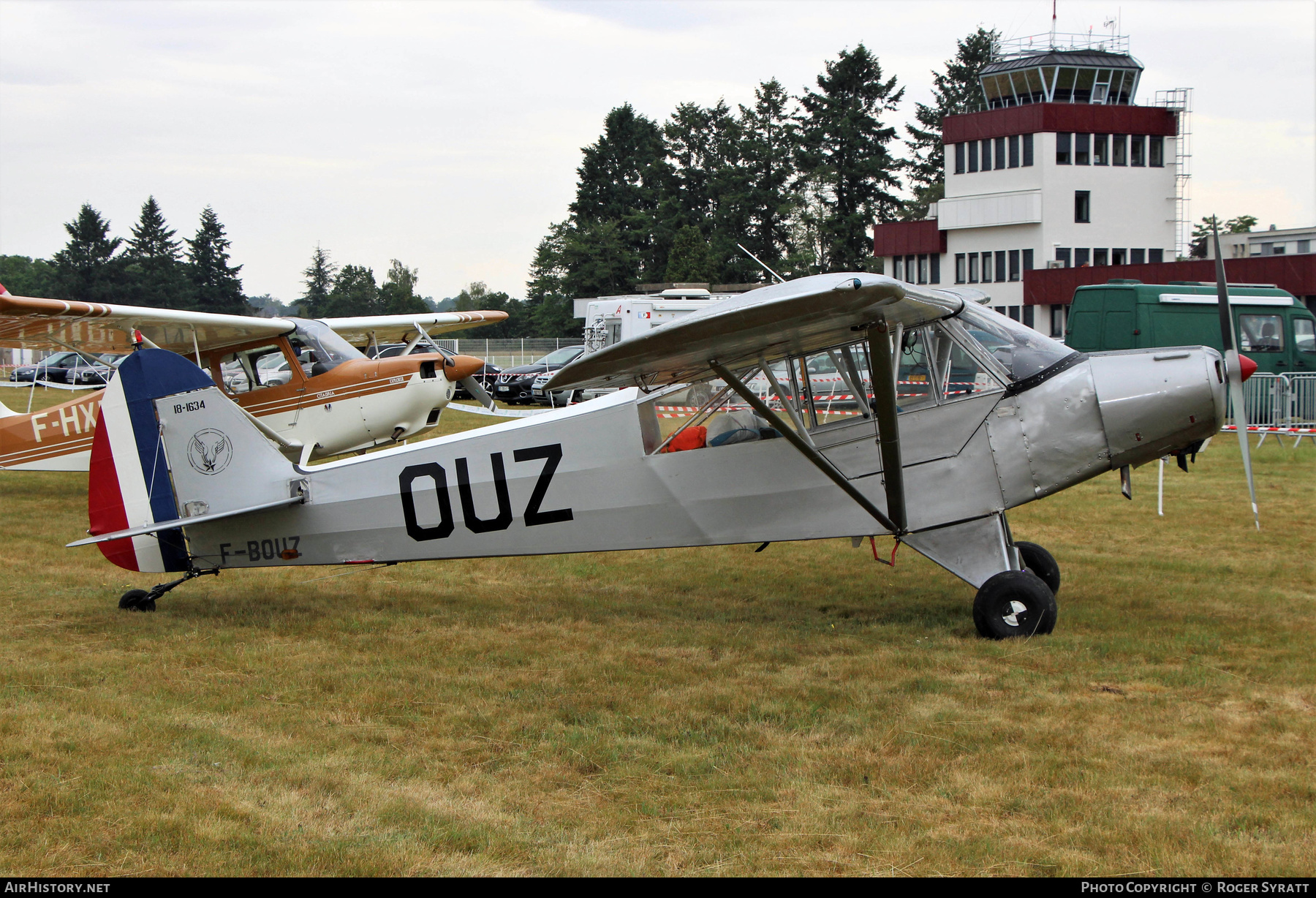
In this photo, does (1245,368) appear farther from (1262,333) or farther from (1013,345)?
(1262,333)

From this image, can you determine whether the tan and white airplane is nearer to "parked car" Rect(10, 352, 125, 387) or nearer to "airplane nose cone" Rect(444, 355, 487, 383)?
"airplane nose cone" Rect(444, 355, 487, 383)

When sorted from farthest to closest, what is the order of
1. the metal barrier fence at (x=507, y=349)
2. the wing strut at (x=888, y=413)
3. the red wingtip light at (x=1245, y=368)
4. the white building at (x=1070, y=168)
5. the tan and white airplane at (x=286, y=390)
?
1. the metal barrier fence at (x=507, y=349)
2. the white building at (x=1070, y=168)
3. the tan and white airplane at (x=286, y=390)
4. the red wingtip light at (x=1245, y=368)
5. the wing strut at (x=888, y=413)

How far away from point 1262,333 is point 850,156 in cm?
4815

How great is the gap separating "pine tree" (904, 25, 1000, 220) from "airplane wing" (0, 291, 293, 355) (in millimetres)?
58596

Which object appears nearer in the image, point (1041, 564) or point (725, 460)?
point (725, 460)

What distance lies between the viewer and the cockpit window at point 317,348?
1407cm

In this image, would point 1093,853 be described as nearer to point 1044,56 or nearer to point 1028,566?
point 1028,566

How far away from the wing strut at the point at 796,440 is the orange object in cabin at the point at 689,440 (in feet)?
2.00

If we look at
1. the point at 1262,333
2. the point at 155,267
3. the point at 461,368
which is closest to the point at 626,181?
the point at 155,267

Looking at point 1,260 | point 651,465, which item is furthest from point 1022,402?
point 1,260

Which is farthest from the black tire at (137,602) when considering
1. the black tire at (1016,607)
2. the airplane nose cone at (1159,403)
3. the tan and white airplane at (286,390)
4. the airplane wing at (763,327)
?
the airplane nose cone at (1159,403)

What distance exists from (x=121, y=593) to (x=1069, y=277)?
4020cm

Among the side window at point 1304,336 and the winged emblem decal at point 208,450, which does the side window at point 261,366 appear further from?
the side window at point 1304,336

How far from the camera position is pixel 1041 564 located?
824cm
